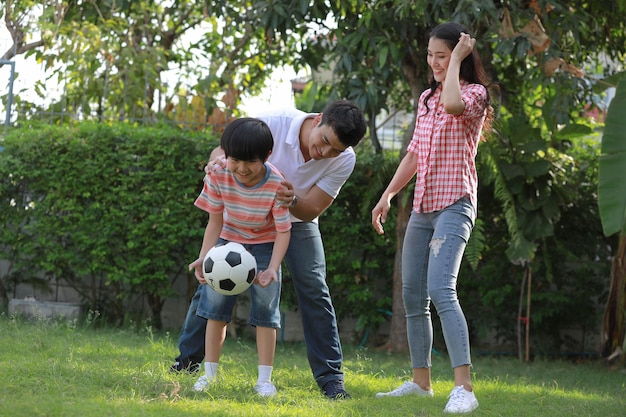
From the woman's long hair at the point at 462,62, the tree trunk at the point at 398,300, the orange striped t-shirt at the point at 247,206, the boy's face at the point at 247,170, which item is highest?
the woman's long hair at the point at 462,62

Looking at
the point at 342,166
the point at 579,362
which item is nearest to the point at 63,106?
the point at 342,166

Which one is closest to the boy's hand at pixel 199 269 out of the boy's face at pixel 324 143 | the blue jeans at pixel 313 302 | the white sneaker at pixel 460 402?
the blue jeans at pixel 313 302

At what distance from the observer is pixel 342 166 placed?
14.3ft

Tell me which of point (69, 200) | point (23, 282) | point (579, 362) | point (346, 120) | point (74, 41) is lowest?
point (579, 362)

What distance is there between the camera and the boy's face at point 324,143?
158 inches

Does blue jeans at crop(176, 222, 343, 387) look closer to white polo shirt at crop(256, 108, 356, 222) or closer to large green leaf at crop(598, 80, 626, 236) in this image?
white polo shirt at crop(256, 108, 356, 222)

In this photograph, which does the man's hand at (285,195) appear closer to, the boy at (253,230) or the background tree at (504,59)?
the boy at (253,230)

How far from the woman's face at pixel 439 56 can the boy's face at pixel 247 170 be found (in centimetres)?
96

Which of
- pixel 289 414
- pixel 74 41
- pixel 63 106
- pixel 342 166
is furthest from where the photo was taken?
pixel 74 41

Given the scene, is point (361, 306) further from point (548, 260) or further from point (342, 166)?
point (342, 166)

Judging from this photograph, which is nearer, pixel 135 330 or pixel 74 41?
pixel 135 330

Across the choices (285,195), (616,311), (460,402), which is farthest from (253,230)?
(616,311)

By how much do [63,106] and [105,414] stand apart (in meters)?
5.44

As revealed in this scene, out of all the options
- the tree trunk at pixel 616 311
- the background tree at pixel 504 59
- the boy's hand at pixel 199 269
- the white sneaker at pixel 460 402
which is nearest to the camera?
the white sneaker at pixel 460 402
